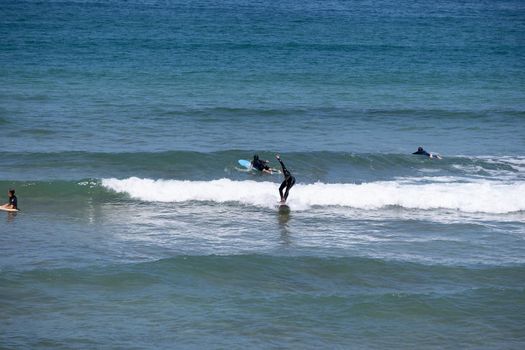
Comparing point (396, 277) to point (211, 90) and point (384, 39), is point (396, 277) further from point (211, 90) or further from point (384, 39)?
point (384, 39)

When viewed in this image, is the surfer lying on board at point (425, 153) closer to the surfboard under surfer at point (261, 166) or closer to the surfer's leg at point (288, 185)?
the surfboard under surfer at point (261, 166)

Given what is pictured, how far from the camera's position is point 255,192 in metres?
26.8

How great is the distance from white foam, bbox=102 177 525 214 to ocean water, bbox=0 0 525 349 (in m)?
0.09

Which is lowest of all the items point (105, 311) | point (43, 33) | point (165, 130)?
point (105, 311)

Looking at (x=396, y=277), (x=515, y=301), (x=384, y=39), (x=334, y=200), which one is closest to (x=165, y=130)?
(x=334, y=200)

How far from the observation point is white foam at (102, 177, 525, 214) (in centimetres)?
2580

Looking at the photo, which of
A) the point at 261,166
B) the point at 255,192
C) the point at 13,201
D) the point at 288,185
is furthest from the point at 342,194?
the point at 13,201

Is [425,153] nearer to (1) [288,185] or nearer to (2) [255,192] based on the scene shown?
(2) [255,192]

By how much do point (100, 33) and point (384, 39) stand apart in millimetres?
19848

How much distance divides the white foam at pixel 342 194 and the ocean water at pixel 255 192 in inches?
3.5

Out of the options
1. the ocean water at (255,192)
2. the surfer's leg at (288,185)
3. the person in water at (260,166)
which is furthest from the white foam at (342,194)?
the person in water at (260,166)

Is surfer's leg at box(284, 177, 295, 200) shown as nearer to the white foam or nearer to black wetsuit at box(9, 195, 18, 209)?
the white foam

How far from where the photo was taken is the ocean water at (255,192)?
17172 mm

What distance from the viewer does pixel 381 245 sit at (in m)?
21.6
